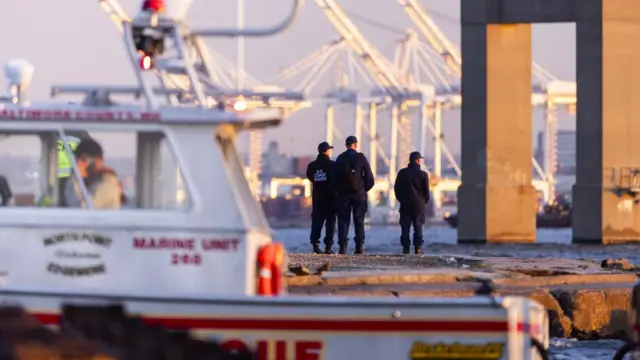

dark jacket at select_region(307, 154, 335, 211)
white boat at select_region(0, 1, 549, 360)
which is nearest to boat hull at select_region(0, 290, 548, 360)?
white boat at select_region(0, 1, 549, 360)

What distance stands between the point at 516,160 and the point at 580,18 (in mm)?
4339

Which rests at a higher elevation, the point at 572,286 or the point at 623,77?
the point at 623,77

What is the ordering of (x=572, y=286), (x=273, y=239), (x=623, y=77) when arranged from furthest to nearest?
(x=623, y=77) → (x=572, y=286) → (x=273, y=239)

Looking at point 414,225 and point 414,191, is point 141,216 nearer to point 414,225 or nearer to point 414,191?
point 414,191

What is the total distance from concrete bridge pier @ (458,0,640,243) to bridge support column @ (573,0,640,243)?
0.09 ft

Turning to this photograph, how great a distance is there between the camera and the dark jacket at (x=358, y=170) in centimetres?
2380

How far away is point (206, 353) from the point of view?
36.6 feet

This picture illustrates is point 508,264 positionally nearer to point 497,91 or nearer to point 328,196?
point 328,196

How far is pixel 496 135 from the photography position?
1997 inches

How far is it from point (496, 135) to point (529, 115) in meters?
1.26

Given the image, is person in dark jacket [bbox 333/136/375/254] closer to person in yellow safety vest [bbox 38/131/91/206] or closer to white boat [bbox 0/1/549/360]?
white boat [bbox 0/1/549/360]

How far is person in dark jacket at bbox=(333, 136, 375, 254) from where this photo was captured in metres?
23.8

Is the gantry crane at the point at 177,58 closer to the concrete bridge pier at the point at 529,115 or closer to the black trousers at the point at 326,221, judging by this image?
the black trousers at the point at 326,221

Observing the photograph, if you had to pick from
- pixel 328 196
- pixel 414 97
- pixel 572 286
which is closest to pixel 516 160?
pixel 328 196
